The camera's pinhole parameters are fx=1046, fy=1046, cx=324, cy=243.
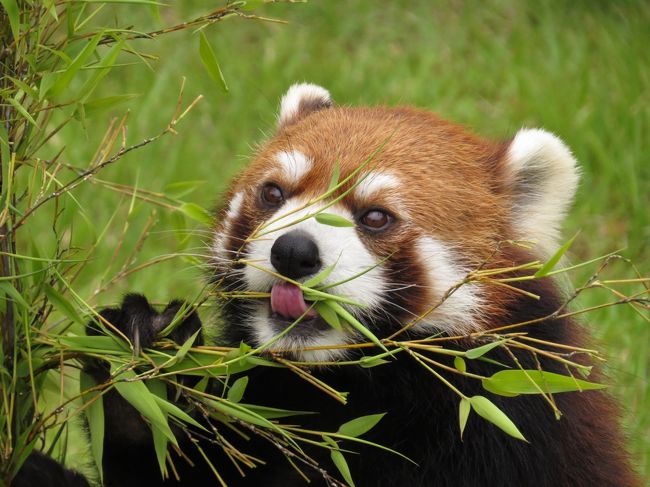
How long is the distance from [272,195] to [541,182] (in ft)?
3.33

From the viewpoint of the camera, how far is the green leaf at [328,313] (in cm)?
299

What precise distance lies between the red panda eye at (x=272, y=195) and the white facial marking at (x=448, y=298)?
1.70 ft

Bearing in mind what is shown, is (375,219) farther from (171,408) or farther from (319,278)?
(171,408)

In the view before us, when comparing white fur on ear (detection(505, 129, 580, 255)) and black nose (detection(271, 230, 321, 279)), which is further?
white fur on ear (detection(505, 129, 580, 255))

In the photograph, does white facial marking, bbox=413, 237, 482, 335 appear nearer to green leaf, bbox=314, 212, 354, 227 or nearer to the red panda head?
the red panda head

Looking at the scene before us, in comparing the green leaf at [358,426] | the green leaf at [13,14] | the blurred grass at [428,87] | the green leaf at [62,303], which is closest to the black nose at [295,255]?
the green leaf at [358,426]

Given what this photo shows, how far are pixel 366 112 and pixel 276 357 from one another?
123cm

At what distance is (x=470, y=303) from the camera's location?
3.49 m

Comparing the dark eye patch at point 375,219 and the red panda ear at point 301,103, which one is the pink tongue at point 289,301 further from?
the red panda ear at point 301,103

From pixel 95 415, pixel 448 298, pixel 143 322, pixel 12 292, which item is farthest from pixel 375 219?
pixel 12 292

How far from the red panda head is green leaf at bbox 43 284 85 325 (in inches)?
21.2

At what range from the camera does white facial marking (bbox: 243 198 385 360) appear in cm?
316

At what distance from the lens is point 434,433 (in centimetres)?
340

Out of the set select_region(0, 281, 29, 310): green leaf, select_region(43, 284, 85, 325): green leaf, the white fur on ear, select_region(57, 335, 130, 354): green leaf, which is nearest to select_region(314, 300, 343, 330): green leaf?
select_region(57, 335, 130, 354): green leaf
